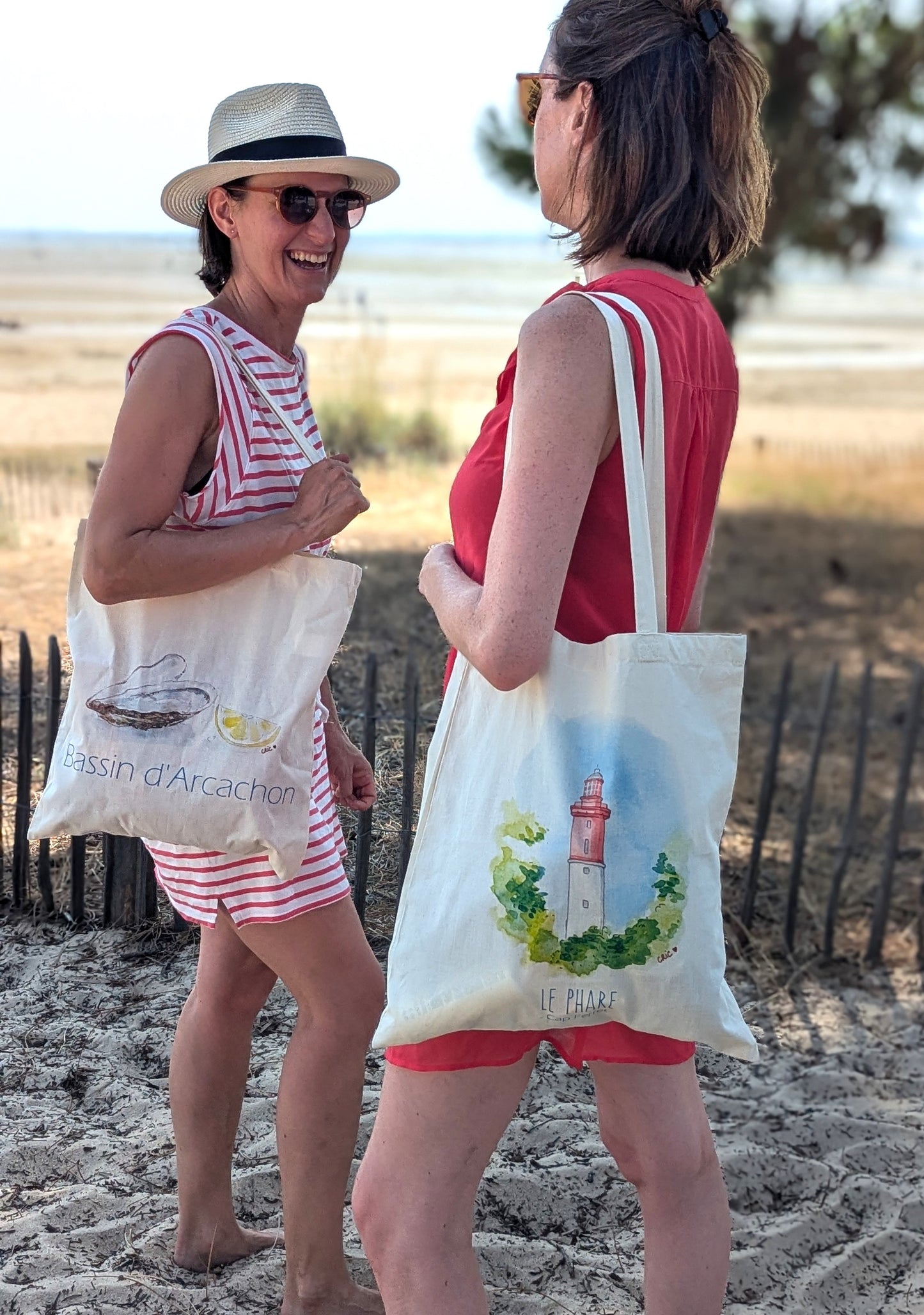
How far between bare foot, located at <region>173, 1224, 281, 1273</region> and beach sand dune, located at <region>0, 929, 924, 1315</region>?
2 centimetres

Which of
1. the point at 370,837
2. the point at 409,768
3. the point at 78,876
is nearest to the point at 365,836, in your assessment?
the point at 370,837

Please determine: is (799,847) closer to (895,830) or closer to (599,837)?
(895,830)

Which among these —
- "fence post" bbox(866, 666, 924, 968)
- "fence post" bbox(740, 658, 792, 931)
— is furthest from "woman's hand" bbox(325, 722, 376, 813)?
"fence post" bbox(866, 666, 924, 968)

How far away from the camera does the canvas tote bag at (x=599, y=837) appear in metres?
1.47

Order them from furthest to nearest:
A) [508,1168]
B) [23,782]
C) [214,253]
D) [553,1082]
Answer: [23,782], [553,1082], [508,1168], [214,253]

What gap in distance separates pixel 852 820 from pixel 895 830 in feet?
0.48

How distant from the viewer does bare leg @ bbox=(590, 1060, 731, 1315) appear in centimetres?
162

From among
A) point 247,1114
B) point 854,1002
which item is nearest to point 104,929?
point 247,1114

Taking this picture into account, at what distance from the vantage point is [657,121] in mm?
1519

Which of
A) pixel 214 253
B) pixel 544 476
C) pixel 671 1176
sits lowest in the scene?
pixel 671 1176

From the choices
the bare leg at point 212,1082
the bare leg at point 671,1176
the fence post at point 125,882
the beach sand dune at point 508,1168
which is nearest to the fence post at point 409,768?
the beach sand dune at point 508,1168

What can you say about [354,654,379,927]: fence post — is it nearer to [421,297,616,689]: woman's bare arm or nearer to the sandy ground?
the sandy ground

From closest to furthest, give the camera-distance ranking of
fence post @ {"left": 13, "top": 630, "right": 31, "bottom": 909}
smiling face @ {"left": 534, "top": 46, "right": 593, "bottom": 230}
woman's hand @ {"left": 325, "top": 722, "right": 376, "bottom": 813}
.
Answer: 1. smiling face @ {"left": 534, "top": 46, "right": 593, "bottom": 230}
2. woman's hand @ {"left": 325, "top": 722, "right": 376, "bottom": 813}
3. fence post @ {"left": 13, "top": 630, "right": 31, "bottom": 909}

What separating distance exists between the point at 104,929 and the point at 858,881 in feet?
9.25
